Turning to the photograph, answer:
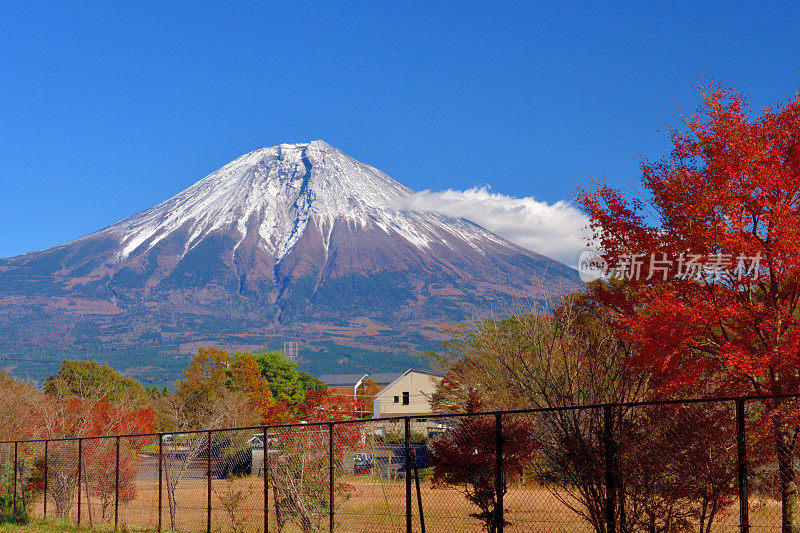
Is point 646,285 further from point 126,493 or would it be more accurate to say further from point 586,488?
point 126,493

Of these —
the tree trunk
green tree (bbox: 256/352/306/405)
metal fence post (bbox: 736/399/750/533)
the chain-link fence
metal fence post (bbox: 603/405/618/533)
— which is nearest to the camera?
metal fence post (bbox: 736/399/750/533)

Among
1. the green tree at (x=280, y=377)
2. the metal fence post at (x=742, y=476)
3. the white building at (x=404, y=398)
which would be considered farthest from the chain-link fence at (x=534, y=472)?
the green tree at (x=280, y=377)

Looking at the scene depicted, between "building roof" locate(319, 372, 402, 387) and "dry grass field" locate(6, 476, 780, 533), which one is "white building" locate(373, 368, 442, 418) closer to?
"building roof" locate(319, 372, 402, 387)

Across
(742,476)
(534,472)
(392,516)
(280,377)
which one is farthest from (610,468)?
(280,377)

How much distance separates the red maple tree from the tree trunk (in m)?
0.03

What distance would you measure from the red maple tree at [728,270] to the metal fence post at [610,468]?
8.66ft

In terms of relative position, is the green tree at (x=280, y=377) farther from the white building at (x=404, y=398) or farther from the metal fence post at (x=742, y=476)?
the metal fence post at (x=742, y=476)

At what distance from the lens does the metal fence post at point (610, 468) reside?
369 inches

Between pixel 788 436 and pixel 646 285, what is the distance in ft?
10.0

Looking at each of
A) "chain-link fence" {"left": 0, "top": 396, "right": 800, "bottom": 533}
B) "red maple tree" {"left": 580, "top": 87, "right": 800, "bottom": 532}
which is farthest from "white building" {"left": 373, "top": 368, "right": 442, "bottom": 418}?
"red maple tree" {"left": 580, "top": 87, "right": 800, "bottom": 532}

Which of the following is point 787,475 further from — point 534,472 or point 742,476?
point 534,472

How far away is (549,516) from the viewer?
1797 cm

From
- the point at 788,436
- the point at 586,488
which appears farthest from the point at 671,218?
the point at 586,488

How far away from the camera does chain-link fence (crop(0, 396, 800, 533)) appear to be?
377 inches
